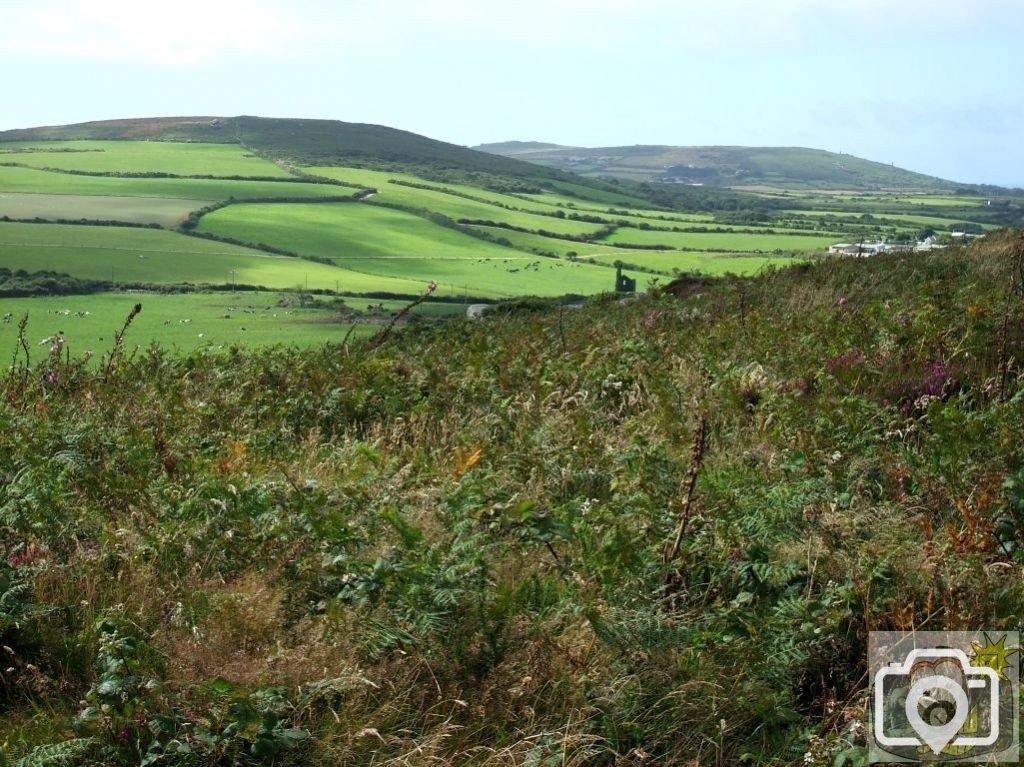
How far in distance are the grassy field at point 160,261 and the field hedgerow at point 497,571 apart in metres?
18.7

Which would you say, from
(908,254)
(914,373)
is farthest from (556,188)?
(914,373)

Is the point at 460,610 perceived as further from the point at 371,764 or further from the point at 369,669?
the point at 371,764

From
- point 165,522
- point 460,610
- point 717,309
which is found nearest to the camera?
point 460,610

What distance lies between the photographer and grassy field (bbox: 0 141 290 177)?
7375 centimetres

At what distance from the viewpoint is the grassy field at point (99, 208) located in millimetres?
42625

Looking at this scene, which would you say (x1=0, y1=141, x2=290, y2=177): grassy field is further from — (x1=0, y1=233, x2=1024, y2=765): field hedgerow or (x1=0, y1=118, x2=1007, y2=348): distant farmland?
(x1=0, y1=233, x2=1024, y2=765): field hedgerow

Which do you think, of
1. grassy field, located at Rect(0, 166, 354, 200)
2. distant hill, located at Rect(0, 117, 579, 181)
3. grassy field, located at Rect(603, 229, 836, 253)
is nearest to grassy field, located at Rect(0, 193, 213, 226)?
grassy field, located at Rect(0, 166, 354, 200)

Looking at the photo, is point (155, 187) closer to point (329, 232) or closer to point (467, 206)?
point (467, 206)

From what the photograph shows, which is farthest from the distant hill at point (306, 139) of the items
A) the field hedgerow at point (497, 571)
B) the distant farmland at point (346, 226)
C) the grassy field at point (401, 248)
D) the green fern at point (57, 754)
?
the green fern at point (57, 754)

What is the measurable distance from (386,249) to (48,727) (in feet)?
122

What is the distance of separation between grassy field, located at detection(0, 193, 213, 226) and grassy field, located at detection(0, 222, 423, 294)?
4.49 metres

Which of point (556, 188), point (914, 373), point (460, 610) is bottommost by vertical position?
point (460, 610)

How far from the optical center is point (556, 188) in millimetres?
95375

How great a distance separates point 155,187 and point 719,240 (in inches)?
1320
